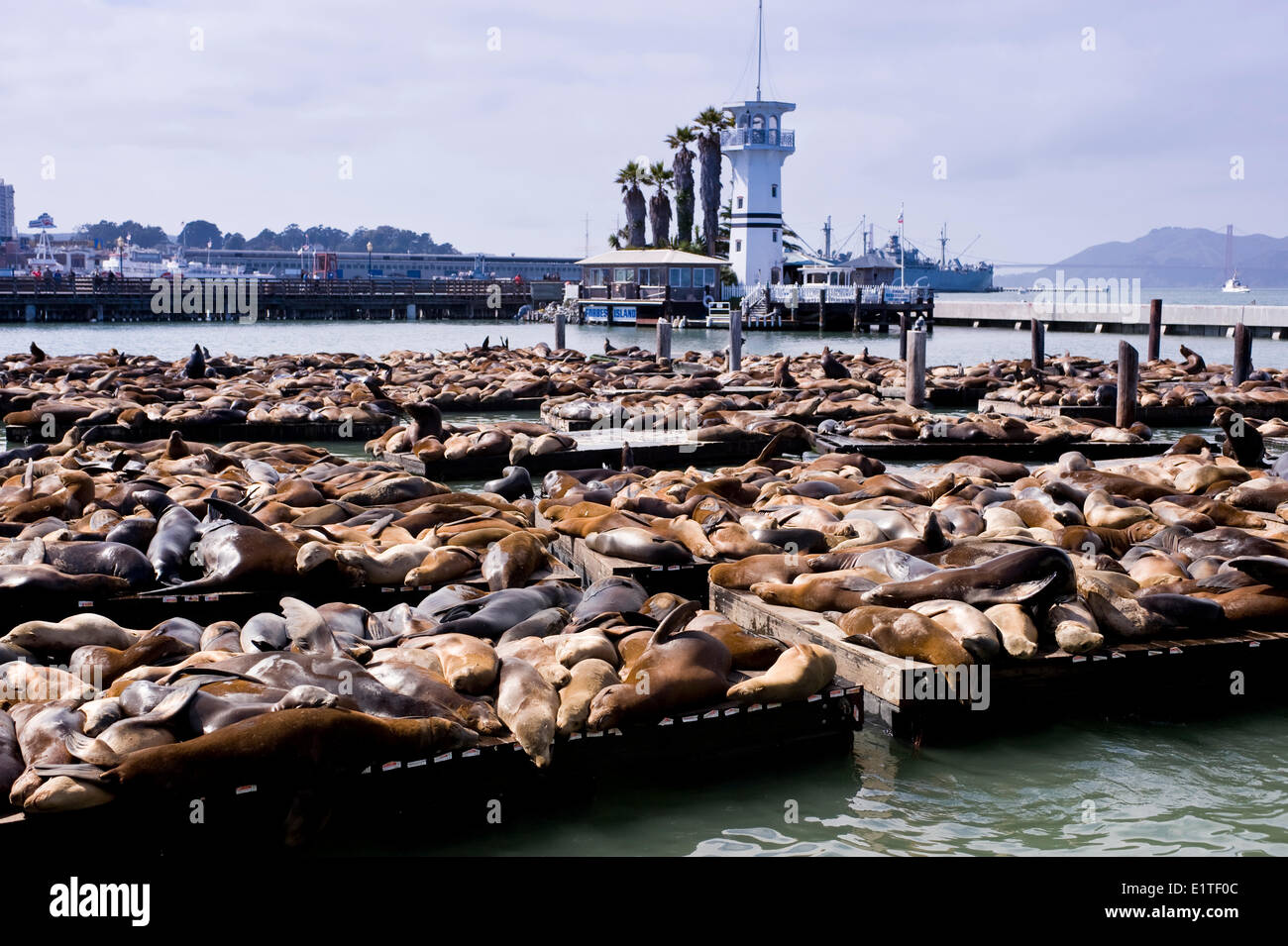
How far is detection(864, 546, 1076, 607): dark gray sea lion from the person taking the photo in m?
6.32

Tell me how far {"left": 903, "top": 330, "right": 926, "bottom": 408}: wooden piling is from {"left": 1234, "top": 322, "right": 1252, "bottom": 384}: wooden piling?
5.67 metres

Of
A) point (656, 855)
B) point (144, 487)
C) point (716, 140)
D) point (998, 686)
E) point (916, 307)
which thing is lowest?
point (656, 855)

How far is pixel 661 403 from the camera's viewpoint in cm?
1841

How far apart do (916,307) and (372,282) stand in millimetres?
28145

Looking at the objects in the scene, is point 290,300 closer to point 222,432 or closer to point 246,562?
point 222,432

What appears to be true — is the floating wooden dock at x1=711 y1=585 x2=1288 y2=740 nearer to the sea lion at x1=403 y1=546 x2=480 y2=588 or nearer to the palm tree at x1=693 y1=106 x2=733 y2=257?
the sea lion at x1=403 y1=546 x2=480 y2=588

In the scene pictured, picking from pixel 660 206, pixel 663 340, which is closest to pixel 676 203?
pixel 660 206

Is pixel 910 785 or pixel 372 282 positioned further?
pixel 372 282

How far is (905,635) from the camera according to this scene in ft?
20.0

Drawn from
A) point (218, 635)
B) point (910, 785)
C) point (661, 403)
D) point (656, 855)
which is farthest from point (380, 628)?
point (661, 403)

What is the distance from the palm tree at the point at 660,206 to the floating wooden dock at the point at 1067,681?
196 ft

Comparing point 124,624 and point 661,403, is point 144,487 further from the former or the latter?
point 661,403

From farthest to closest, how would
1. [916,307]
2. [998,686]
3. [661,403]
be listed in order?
[916,307]
[661,403]
[998,686]
